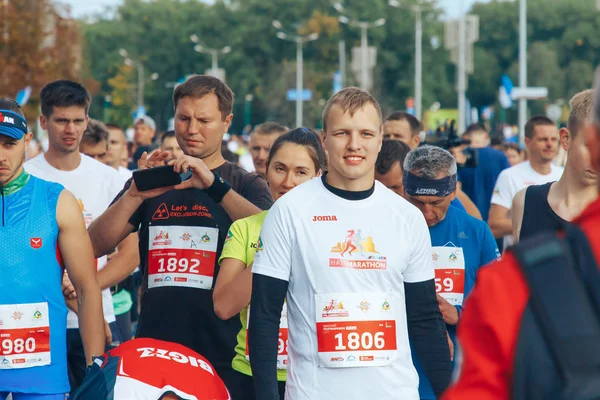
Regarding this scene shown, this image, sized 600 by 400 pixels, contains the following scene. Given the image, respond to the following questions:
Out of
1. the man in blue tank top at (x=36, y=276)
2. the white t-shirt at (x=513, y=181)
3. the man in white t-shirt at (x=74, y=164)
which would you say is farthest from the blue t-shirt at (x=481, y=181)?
the man in blue tank top at (x=36, y=276)

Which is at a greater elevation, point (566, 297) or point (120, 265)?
point (566, 297)

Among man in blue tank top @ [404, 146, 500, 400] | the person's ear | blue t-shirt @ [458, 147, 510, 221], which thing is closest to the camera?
the person's ear

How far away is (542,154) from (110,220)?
5.84 m

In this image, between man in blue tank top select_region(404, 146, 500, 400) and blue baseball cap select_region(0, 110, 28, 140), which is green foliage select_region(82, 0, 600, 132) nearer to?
man in blue tank top select_region(404, 146, 500, 400)

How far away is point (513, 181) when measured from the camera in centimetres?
999

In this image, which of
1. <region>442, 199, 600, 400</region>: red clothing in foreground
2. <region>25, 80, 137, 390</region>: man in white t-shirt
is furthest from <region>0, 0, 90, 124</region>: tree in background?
<region>442, 199, 600, 400</region>: red clothing in foreground

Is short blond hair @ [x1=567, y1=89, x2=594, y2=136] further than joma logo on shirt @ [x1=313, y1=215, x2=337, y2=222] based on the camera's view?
Yes

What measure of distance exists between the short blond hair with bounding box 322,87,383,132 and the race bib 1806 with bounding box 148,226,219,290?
1185 millimetres

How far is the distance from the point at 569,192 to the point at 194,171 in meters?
1.70

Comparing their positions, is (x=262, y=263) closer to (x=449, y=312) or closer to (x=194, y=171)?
(x=194, y=171)

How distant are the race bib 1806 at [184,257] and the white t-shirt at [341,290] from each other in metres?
1.13

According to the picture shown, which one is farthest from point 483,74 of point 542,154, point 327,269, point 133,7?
point 327,269

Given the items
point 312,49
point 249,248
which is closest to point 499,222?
point 249,248

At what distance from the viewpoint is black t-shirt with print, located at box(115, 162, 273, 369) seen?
537cm
